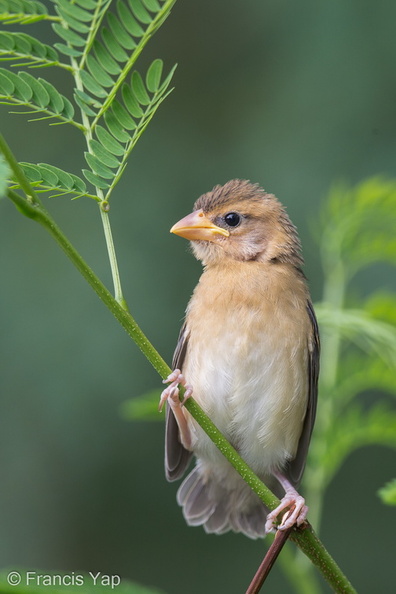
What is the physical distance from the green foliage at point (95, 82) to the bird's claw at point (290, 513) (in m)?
0.97

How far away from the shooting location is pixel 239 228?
3732 millimetres

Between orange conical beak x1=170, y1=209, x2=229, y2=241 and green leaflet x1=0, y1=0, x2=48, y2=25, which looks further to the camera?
orange conical beak x1=170, y1=209, x2=229, y2=241

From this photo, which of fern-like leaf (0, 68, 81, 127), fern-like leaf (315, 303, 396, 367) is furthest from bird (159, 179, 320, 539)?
fern-like leaf (0, 68, 81, 127)

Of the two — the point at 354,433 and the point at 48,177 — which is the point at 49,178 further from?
the point at 354,433

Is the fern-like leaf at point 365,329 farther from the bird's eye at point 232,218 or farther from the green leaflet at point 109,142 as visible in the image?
the green leaflet at point 109,142

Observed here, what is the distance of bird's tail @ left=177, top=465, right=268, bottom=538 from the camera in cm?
405

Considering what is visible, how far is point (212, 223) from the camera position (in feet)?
12.3

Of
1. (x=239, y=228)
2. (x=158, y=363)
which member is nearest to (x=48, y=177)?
(x=158, y=363)

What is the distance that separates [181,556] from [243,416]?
3135mm

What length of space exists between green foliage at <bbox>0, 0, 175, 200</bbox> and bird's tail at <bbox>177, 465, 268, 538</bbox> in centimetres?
230

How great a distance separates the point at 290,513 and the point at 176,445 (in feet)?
4.22

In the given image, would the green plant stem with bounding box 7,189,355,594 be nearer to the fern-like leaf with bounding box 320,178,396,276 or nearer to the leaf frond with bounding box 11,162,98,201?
the leaf frond with bounding box 11,162,98,201

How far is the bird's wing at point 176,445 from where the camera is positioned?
12.5 ft

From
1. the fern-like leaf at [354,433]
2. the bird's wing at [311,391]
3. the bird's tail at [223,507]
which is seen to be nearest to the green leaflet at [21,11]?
the bird's wing at [311,391]
